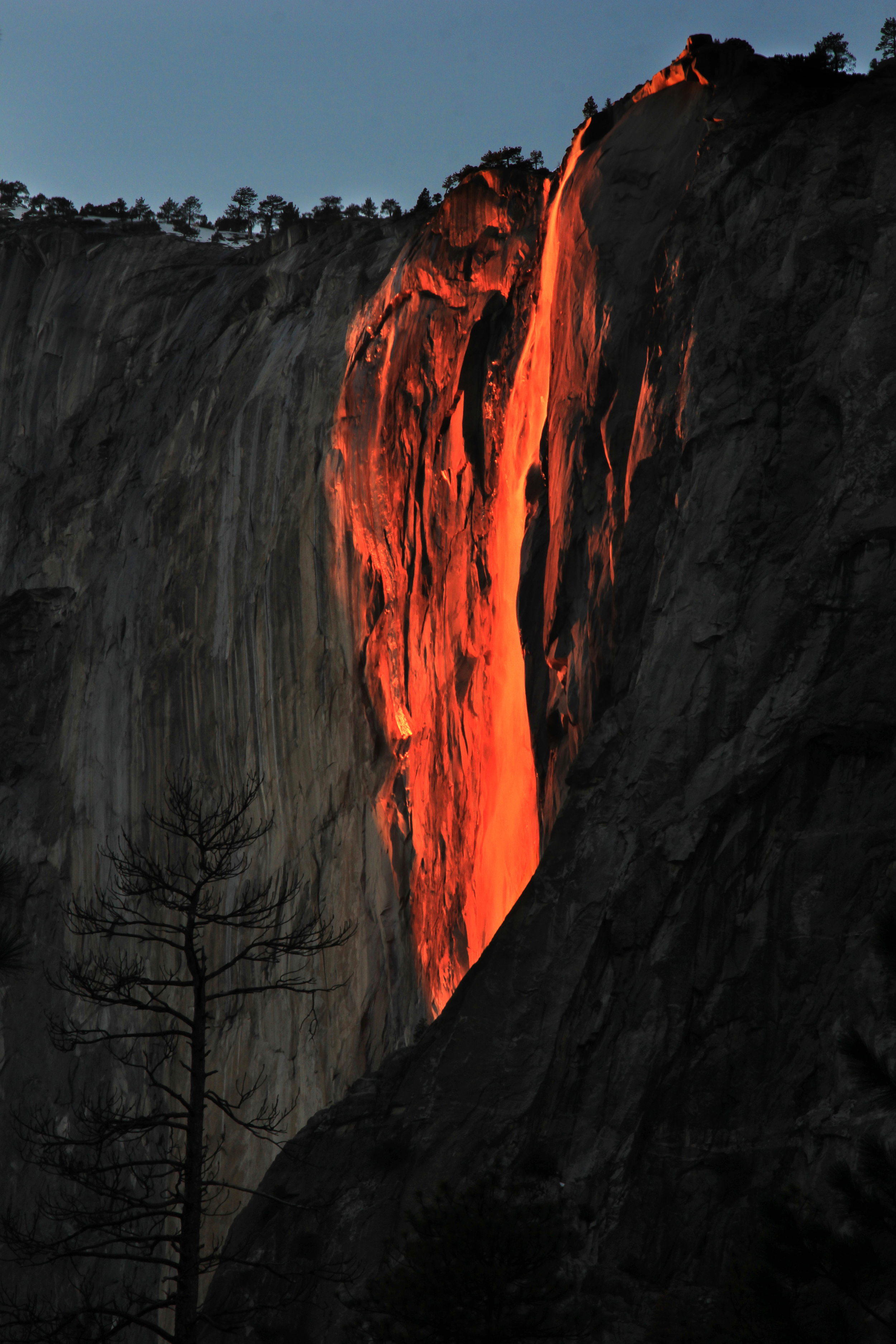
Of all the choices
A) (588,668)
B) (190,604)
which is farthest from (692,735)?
(190,604)

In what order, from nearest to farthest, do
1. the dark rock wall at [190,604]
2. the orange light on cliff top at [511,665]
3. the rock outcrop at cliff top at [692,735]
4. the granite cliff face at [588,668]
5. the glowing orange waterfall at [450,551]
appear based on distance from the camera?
Answer: the rock outcrop at cliff top at [692,735] < the granite cliff face at [588,668] < the orange light on cliff top at [511,665] < the glowing orange waterfall at [450,551] < the dark rock wall at [190,604]

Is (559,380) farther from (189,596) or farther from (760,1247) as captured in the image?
(189,596)

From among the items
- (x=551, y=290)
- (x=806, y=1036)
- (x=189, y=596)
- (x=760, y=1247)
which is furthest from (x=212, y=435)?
(x=760, y=1247)

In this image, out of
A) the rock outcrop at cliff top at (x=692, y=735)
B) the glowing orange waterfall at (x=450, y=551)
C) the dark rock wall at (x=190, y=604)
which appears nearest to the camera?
the rock outcrop at cliff top at (x=692, y=735)

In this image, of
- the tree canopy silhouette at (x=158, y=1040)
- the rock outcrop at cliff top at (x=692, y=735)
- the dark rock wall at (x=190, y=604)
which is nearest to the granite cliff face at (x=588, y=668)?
the rock outcrop at cliff top at (x=692, y=735)

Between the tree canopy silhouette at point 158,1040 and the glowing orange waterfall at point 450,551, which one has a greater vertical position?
A: the glowing orange waterfall at point 450,551

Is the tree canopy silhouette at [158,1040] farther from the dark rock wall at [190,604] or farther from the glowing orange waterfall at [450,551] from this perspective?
the glowing orange waterfall at [450,551]

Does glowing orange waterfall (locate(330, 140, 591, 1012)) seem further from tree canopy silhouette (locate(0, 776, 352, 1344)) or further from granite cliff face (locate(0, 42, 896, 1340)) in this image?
tree canopy silhouette (locate(0, 776, 352, 1344))
